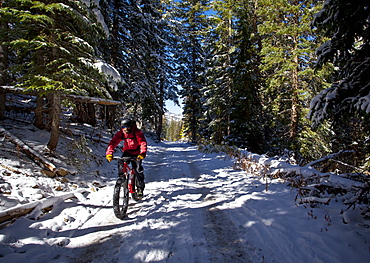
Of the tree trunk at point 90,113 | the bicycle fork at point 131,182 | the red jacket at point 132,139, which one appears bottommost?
the bicycle fork at point 131,182

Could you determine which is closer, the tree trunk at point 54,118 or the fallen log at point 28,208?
the fallen log at point 28,208

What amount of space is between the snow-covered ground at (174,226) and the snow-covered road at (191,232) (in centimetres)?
1

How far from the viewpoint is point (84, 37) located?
265 inches

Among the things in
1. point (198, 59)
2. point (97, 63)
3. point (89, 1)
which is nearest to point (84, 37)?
point (89, 1)

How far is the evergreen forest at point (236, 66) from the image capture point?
2.94m

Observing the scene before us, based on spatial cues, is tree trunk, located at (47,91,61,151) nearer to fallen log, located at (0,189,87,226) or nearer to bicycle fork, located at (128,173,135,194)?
fallen log, located at (0,189,87,226)

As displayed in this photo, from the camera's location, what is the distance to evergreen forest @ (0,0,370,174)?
2.94 metres

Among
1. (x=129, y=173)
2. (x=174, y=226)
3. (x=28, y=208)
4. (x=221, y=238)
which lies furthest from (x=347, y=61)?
(x=28, y=208)

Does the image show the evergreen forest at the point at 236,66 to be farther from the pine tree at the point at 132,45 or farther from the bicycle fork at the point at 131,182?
the bicycle fork at the point at 131,182

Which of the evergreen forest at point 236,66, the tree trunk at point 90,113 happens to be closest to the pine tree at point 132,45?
the evergreen forest at point 236,66

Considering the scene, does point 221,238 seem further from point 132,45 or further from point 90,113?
point 132,45

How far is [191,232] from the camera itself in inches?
133

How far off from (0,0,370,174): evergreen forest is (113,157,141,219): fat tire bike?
3.07 meters

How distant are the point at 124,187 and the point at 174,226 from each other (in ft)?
4.99
